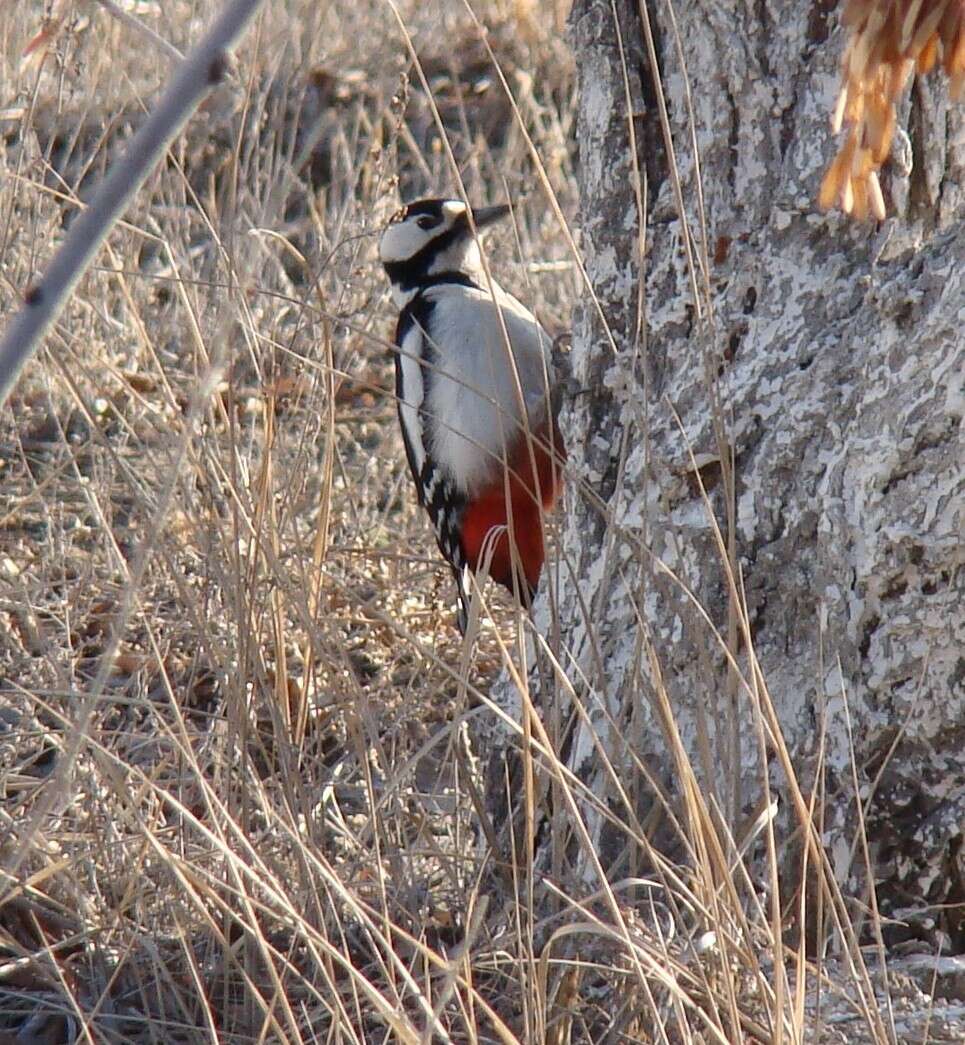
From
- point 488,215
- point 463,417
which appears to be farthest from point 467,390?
point 488,215

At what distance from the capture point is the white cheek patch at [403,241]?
13.8 ft

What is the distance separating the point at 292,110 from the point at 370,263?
75.8 inches

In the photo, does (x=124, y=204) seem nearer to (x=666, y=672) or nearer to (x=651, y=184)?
(x=666, y=672)

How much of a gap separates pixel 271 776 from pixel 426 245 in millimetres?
2196

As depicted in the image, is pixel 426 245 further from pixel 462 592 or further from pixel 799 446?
pixel 799 446

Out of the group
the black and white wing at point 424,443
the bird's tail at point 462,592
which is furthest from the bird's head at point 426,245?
the bird's tail at point 462,592

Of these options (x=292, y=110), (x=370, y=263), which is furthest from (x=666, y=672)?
(x=292, y=110)

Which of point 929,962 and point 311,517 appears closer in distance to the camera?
point 929,962

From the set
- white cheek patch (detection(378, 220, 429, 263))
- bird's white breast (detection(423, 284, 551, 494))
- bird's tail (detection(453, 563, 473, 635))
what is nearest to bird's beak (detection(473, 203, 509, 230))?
bird's white breast (detection(423, 284, 551, 494))

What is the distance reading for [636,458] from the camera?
2.45 m

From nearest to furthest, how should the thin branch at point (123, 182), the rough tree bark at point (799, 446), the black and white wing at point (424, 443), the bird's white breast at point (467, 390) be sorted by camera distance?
the thin branch at point (123, 182) < the rough tree bark at point (799, 446) < the bird's white breast at point (467, 390) < the black and white wing at point (424, 443)

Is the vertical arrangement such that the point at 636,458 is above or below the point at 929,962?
above

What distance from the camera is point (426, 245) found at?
421 cm

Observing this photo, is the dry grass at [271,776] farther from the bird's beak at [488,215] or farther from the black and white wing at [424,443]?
the bird's beak at [488,215]
